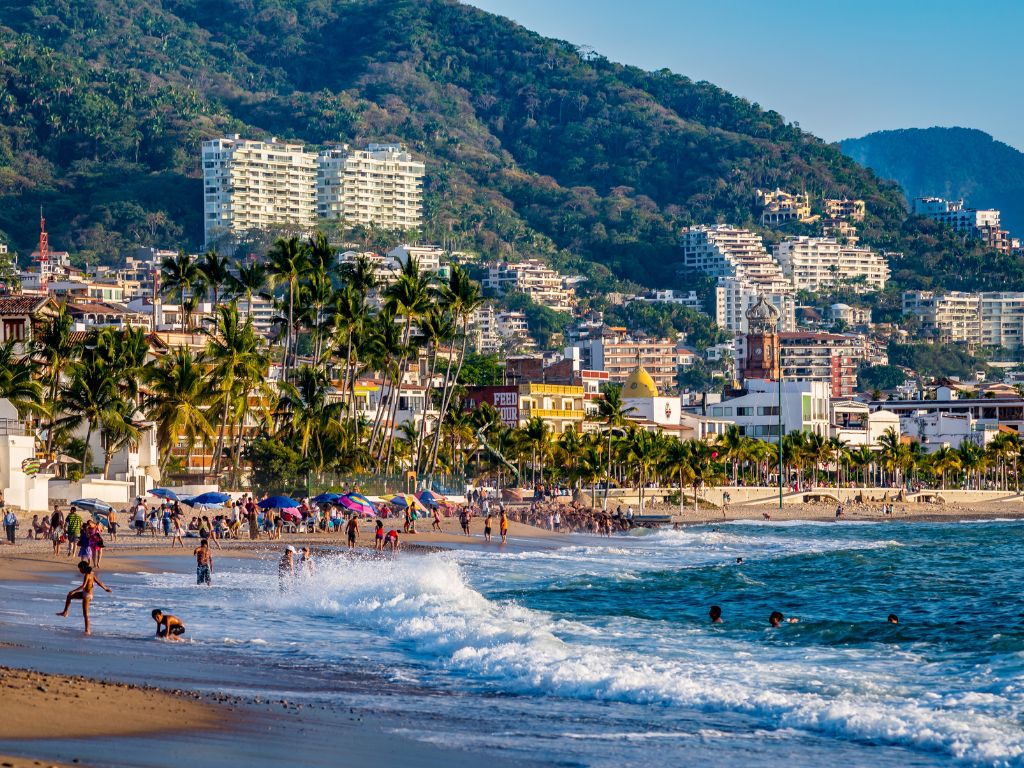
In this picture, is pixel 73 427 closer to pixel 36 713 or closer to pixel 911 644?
pixel 911 644

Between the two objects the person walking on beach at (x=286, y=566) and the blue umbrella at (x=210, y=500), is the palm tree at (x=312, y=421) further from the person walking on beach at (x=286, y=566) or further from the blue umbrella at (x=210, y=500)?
the person walking on beach at (x=286, y=566)

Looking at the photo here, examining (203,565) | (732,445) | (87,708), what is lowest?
(87,708)

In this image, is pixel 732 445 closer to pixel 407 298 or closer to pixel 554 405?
pixel 554 405

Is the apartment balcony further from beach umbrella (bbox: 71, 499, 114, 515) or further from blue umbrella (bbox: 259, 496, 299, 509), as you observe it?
beach umbrella (bbox: 71, 499, 114, 515)

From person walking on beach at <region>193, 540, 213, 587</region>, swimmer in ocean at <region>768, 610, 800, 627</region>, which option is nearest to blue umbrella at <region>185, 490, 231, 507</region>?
person walking on beach at <region>193, 540, 213, 587</region>

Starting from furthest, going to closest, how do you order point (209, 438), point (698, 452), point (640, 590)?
1. point (698, 452)
2. point (209, 438)
3. point (640, 590)

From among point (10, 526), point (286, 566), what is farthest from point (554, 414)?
point (286, 566)

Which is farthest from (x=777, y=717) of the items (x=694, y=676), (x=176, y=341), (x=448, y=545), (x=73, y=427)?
(x=176, y=341)
